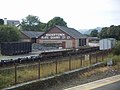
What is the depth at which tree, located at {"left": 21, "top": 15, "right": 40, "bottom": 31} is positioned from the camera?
112 m

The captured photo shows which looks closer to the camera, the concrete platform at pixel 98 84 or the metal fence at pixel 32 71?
the concrete platform at pixel 98 84

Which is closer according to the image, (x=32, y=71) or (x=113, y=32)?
(x=32, y=71)

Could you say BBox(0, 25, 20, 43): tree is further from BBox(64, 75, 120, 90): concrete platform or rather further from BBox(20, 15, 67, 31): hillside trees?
BBox(20, 15, 67, 31): hillside trees

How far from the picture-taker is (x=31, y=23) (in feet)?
376

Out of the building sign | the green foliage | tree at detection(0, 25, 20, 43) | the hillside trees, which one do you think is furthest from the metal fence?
the hillside trees

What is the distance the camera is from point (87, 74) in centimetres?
1820

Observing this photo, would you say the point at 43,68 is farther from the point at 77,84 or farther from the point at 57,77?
the point at 77,84

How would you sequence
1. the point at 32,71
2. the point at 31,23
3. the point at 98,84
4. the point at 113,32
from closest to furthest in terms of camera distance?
the point at 98,84
the point at 32,71
the point at 113,32
the point at 31,23

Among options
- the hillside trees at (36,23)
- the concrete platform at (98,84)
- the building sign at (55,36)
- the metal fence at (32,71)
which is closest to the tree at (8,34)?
the building sign at (55,36)

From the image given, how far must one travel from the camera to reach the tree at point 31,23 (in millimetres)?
111875

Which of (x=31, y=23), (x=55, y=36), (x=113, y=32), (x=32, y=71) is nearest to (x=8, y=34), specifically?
(x=55, y=36)

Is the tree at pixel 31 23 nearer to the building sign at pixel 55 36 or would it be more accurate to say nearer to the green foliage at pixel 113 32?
the green foliage at pixel 113 32

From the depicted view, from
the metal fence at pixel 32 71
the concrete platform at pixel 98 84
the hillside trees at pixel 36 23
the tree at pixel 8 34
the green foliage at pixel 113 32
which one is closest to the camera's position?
the concrete platform at pixel 98 84

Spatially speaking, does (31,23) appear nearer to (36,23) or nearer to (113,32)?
(36,23)
